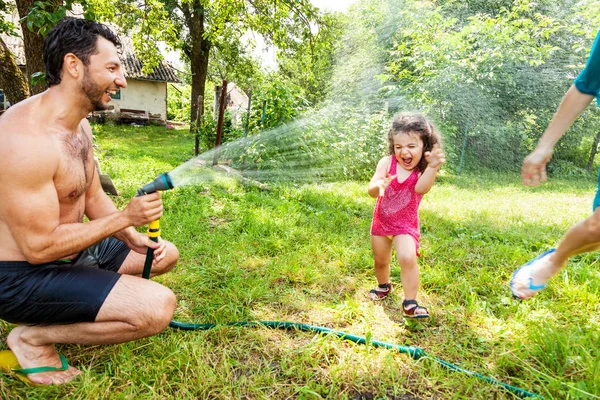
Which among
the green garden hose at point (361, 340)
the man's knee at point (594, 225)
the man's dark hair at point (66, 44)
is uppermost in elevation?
the man's dark hair at point (66, 44)

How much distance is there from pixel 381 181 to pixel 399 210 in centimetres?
24

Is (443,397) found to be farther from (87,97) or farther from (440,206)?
(440,206)

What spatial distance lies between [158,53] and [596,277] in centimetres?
1052

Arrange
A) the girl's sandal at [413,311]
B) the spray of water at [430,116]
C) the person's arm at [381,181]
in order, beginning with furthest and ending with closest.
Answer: the spray of water at [430,116] → the person's arm at [381,181] → the girl's sandal at [413,311]

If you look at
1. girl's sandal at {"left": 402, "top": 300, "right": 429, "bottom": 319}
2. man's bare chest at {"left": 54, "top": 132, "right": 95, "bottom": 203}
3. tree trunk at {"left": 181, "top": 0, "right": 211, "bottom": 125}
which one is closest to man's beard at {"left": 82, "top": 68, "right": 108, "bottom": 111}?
man's bare chest at {"left": 54, "top": 132, "right": 95, "bottom": 203}

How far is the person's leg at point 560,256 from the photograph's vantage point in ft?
5.96

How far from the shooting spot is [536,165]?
1.95 meters

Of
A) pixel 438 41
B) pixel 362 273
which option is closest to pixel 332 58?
pixel 438 41

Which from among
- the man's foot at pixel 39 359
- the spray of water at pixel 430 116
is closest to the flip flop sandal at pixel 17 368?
the man's foot at pixel 39 359

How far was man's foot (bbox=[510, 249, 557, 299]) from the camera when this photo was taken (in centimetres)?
205

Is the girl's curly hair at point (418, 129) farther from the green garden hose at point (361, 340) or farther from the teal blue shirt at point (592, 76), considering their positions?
the green garden hose at point (361, 340)

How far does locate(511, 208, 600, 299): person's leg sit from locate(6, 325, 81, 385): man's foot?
2.39m

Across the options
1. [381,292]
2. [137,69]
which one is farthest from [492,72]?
[137,69]

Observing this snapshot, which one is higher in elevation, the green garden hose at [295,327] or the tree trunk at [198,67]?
the tree trunk at [198,67]
